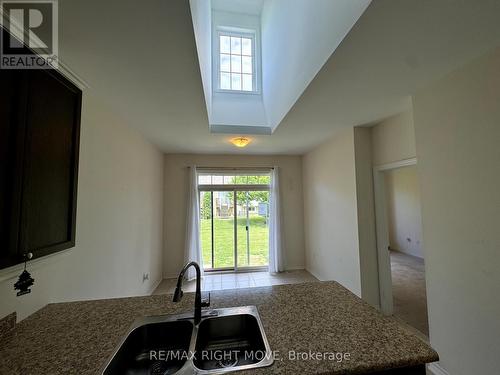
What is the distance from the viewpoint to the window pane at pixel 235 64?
3596mm

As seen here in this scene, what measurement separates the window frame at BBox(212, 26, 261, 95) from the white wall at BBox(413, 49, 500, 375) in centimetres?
231

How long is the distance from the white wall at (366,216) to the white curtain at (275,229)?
1.93 metres

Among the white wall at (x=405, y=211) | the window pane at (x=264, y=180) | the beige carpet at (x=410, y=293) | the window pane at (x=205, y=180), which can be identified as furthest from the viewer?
the white wall at (x=405, y=211)

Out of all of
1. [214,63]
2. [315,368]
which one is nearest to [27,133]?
[315,368]

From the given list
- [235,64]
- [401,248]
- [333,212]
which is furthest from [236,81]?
[401,248]

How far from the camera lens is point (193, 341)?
1038 millimetres

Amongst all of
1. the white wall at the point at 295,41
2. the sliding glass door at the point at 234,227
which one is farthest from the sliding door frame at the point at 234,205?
the white wall at the point at 295,41

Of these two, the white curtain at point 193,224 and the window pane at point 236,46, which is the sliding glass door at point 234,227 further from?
the window pane at point 236,46

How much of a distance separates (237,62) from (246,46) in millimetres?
311

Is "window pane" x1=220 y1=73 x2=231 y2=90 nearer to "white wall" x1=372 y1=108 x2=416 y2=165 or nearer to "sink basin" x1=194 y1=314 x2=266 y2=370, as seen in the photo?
"white wall" x1=372 y1=108 x2=416 y2=165

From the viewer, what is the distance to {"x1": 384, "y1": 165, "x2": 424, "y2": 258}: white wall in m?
5.76

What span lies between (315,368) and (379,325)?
19.1 inches

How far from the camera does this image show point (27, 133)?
3.81 ft

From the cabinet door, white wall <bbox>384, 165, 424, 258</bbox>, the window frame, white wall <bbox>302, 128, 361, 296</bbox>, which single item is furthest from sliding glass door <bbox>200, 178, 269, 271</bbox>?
white wall <bbox>384, 165, 424, 258</bbox>
